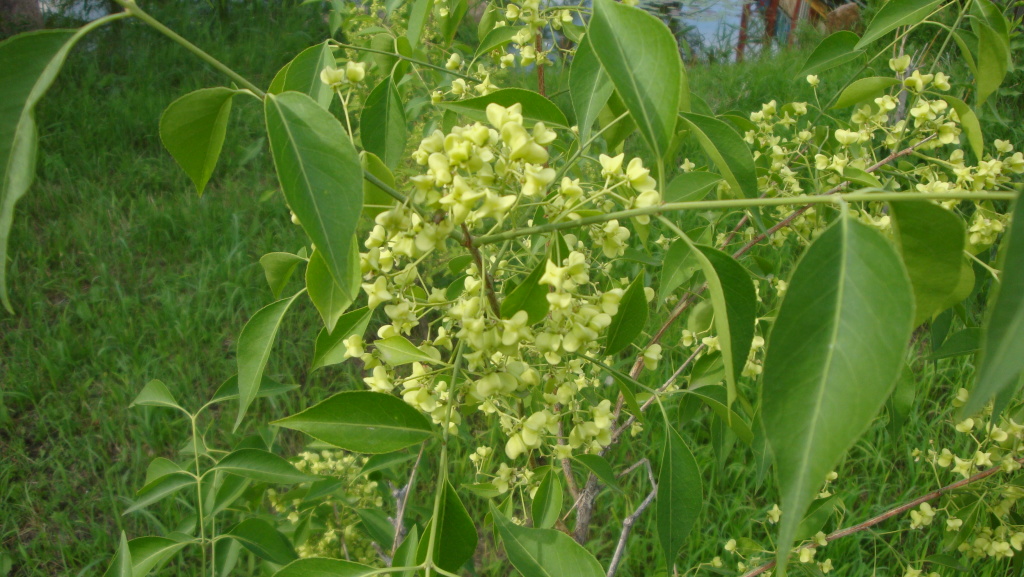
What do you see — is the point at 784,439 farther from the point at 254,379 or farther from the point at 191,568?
the point at 191,568

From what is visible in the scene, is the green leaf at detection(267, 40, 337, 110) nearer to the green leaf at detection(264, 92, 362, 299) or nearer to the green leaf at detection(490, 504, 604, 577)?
the green leaf at detection(264, 92, 362, 299)

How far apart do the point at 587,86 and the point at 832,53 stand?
1.95 feet

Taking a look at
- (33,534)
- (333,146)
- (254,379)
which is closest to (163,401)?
(254,379)

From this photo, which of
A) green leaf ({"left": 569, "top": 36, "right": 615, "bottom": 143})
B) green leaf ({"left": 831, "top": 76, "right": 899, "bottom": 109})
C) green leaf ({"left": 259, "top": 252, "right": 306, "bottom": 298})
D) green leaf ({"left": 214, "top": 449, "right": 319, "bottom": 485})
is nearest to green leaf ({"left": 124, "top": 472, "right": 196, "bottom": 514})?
green leaf ({"left": 214, "top": 449, "right": 319, "bottom": 485})

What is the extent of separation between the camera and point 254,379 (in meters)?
0.76

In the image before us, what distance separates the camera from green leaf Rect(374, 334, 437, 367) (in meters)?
0.71

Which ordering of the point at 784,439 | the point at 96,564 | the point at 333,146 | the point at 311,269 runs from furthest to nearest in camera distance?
1. the point at 96,564
2. the point at 311,269
3. the point at 333,146
4. the point at 784,439

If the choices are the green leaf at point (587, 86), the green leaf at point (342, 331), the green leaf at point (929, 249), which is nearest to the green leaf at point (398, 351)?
the green leaf at point (342, 331)

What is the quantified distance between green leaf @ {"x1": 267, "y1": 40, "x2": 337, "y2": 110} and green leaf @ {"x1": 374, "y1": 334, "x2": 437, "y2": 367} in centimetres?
27

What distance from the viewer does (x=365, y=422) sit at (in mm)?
646

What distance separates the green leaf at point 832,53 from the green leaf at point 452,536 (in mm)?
895

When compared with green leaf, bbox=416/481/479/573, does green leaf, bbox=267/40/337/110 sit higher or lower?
higher

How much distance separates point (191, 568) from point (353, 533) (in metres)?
0.73

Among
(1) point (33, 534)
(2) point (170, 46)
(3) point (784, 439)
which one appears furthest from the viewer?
(2) point (170, 46)
